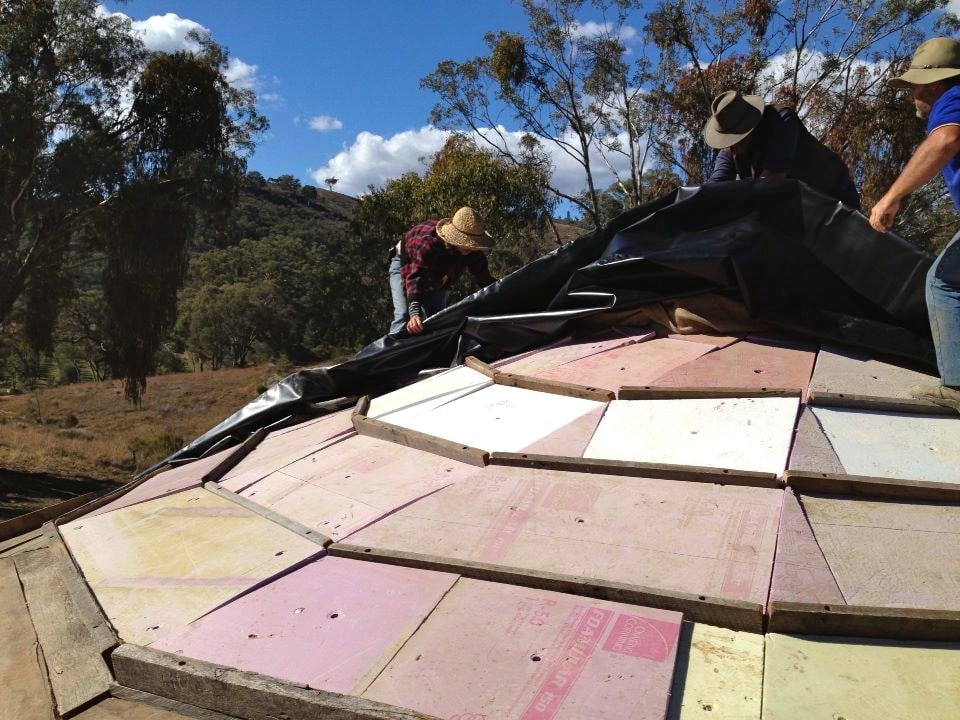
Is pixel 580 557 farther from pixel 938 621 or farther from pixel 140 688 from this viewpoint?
pixel 140 688

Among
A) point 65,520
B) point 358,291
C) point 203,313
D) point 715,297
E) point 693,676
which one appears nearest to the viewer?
point 693,676

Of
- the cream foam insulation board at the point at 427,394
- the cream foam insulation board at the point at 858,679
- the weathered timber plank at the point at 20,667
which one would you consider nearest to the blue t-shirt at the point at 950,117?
the cream foam insulation board at the point at 858,679

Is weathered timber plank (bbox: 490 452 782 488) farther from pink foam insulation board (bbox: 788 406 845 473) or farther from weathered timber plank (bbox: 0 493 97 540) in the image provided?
weathered timber plank (bbox: 0 493 97 540)

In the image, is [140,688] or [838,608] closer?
[838,608]

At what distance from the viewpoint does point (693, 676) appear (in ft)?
5.93

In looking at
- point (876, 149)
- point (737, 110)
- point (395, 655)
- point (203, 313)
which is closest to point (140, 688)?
point (395, 655)

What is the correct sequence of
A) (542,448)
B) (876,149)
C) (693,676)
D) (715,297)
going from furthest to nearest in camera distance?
1. (876,149)
2. (715,297)
3. (542,448)
4. (693,676)

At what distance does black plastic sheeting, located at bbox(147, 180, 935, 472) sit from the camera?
3588 mm

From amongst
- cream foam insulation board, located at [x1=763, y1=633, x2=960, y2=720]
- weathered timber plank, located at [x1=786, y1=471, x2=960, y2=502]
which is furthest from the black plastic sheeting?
cream foam insulation board, located at [x1=763, y1=633, x2=960, y2=720]

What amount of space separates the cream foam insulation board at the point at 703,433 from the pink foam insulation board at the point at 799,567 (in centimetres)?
34

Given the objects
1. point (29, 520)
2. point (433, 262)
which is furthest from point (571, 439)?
point (29, 520)

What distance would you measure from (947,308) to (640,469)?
1.38m

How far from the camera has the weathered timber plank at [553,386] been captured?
3580 mm

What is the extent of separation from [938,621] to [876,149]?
20222 mm
